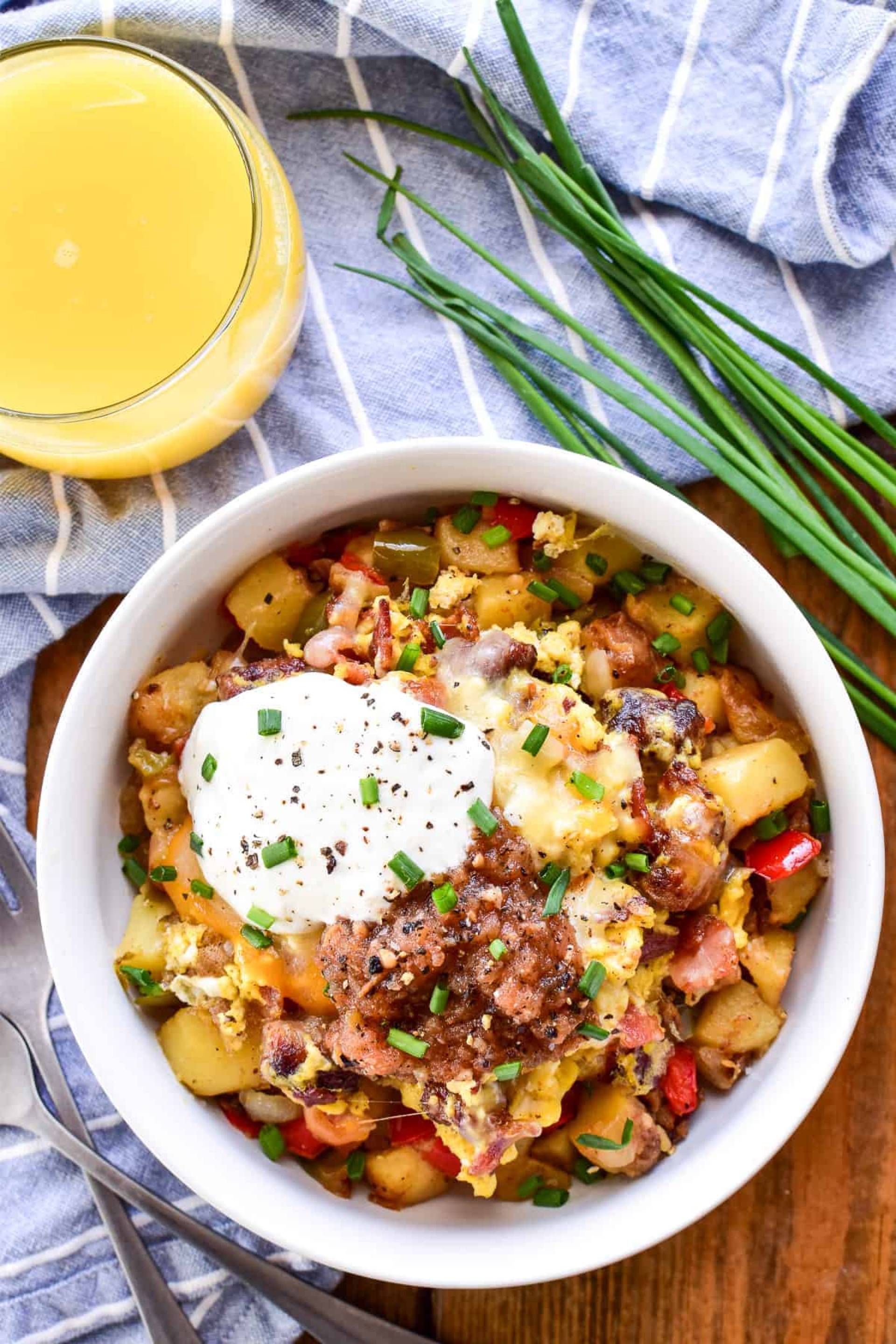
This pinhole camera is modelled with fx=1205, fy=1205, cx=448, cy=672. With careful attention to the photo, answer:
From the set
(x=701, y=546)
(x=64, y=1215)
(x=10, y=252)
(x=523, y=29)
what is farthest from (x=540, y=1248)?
(x=523, y=29)

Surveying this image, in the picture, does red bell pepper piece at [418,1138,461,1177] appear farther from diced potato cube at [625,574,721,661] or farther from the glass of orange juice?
the glass of orange juice

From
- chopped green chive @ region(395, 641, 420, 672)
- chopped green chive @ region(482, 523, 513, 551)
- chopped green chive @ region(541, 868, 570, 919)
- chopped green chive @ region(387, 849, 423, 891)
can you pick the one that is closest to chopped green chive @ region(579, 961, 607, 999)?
chopped green chive @ region(541, 868, 570, 919)

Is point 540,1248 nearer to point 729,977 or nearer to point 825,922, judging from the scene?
point 729,977

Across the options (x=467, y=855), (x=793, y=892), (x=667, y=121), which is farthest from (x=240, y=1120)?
(x=667, y=121)

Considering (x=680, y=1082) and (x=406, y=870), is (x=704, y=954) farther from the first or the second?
(x=406, y=870)

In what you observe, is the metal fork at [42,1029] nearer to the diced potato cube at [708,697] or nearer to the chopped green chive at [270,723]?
the chopped green chive at [270,723]

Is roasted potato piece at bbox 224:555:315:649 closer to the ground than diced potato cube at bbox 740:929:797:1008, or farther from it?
farther from it
